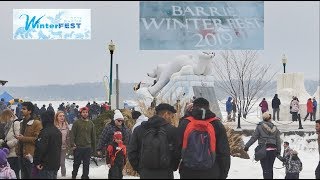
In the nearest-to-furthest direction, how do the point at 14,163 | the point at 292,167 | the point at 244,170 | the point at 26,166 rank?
1. the point at 26,166
2. the point at 14,163
3. the point at 292,167
4. the point at 244,170

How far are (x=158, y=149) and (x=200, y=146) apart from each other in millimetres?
483

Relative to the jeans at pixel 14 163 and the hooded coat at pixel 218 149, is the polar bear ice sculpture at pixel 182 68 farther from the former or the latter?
the hooded coat at pixel 218 149

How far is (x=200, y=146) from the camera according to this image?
249 inches

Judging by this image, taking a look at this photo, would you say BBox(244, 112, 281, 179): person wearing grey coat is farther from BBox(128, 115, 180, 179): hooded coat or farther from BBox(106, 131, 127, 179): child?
BBox(128, 115, 180, 179): hooded coat

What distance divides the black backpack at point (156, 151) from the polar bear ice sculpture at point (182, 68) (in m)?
21.8

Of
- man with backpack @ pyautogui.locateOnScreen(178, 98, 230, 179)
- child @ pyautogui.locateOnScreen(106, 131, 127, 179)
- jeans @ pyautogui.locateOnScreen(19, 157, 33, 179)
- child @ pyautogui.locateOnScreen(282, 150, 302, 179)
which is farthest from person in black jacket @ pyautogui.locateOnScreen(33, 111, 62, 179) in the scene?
child @ pyautogui.locateOnScreen(282, 150, 302, 179)

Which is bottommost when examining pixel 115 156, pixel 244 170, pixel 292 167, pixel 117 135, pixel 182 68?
pixel 244 170

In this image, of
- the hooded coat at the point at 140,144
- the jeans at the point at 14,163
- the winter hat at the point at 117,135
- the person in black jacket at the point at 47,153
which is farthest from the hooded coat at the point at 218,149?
the jeans at the point at 14,163

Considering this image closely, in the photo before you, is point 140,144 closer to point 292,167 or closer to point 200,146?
point 200,146

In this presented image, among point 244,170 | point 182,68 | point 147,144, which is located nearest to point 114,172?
point 147,144

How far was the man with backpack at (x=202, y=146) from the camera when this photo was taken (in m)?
6.31

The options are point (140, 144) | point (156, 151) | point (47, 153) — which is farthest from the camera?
point (47, 153)

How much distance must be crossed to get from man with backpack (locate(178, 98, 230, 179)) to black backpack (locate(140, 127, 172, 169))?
175 millimetres

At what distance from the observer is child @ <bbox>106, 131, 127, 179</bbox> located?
962 centimetres
